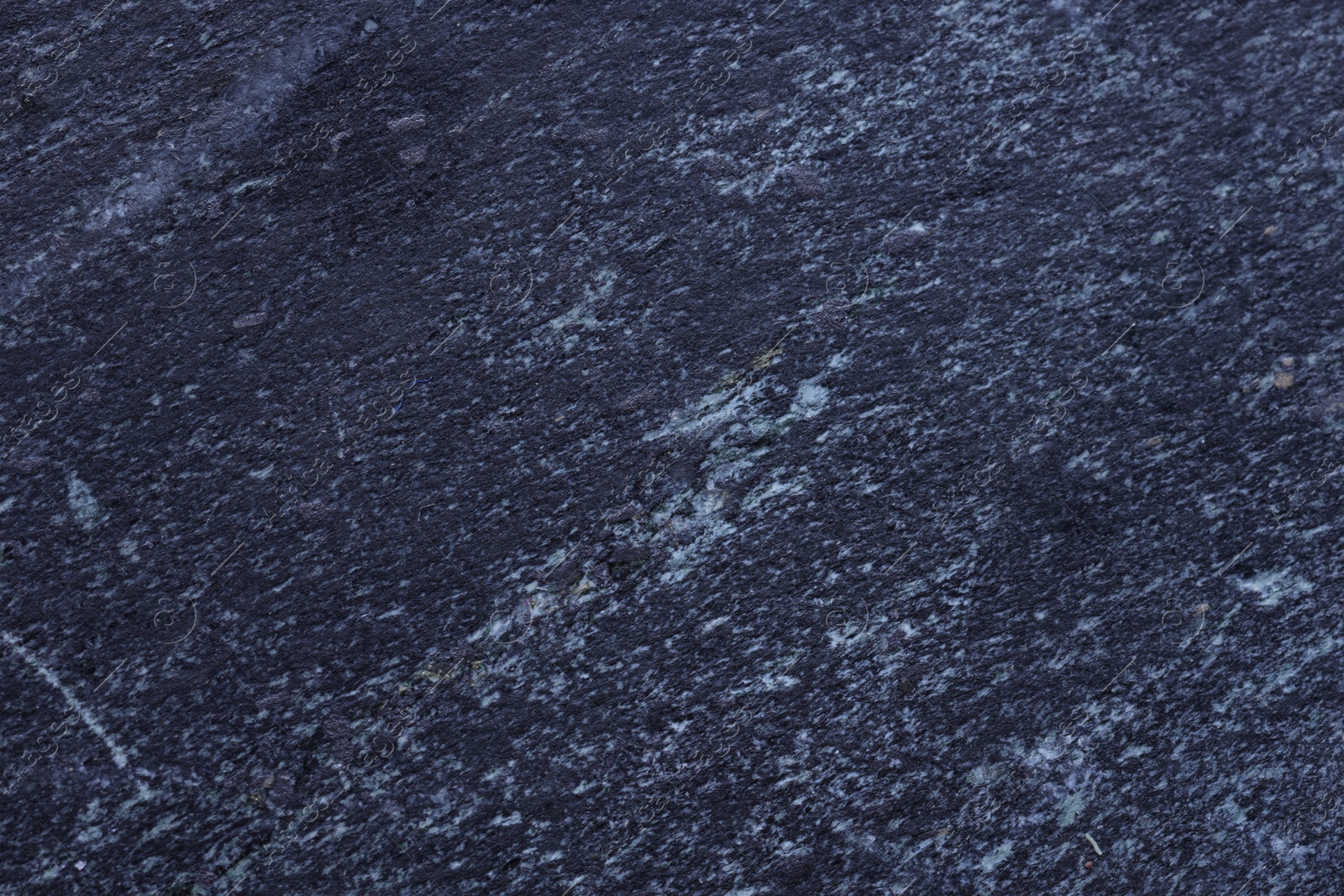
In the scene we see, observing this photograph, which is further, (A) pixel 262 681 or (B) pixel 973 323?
(B) pixel 973 323

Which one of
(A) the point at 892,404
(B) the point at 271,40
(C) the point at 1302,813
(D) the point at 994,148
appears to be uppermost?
(B) the point at 271,40

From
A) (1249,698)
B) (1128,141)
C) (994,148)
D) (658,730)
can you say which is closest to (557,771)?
(658,730)

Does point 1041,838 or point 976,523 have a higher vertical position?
point 976,523

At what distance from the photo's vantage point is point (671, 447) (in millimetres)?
2301

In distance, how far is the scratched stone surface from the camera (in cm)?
219

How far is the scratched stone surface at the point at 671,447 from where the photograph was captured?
7.18 feet

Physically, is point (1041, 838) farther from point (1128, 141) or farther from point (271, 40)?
point (271, 40)

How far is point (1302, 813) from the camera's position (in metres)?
2.28

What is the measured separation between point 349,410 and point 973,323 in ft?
4.85

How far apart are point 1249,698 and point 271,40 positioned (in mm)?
2786

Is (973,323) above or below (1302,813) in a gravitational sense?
above

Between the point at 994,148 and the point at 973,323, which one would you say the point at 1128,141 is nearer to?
the point at 994,148

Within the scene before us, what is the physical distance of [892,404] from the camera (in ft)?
7.61

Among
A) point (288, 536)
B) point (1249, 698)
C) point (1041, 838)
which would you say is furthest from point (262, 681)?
point (1249, 698)
